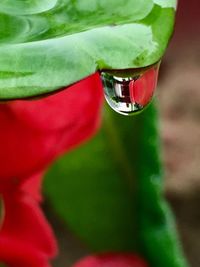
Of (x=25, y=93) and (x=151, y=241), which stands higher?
(x=25, y=93)

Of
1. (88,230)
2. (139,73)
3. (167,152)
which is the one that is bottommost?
(167,152)

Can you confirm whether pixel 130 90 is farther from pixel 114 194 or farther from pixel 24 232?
pixel 114 194

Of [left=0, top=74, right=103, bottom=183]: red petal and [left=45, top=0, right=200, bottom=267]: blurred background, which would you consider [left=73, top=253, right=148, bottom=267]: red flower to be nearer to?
[left=0, top=74, right=103, bottom=183]: red petal

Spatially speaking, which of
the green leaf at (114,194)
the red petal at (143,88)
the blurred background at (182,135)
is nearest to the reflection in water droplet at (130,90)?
the red petal at (143,88)

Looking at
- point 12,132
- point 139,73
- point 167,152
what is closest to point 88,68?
point 139,73

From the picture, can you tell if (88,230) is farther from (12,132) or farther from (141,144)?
(12,132)

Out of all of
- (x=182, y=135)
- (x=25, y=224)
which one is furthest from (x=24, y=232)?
(x=182, y=135)

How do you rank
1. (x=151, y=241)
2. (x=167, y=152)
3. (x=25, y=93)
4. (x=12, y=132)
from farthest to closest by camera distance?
(x=167, y=152) → (x=151, y=241) → (x=12, y=132) → (x=25, y=93)
